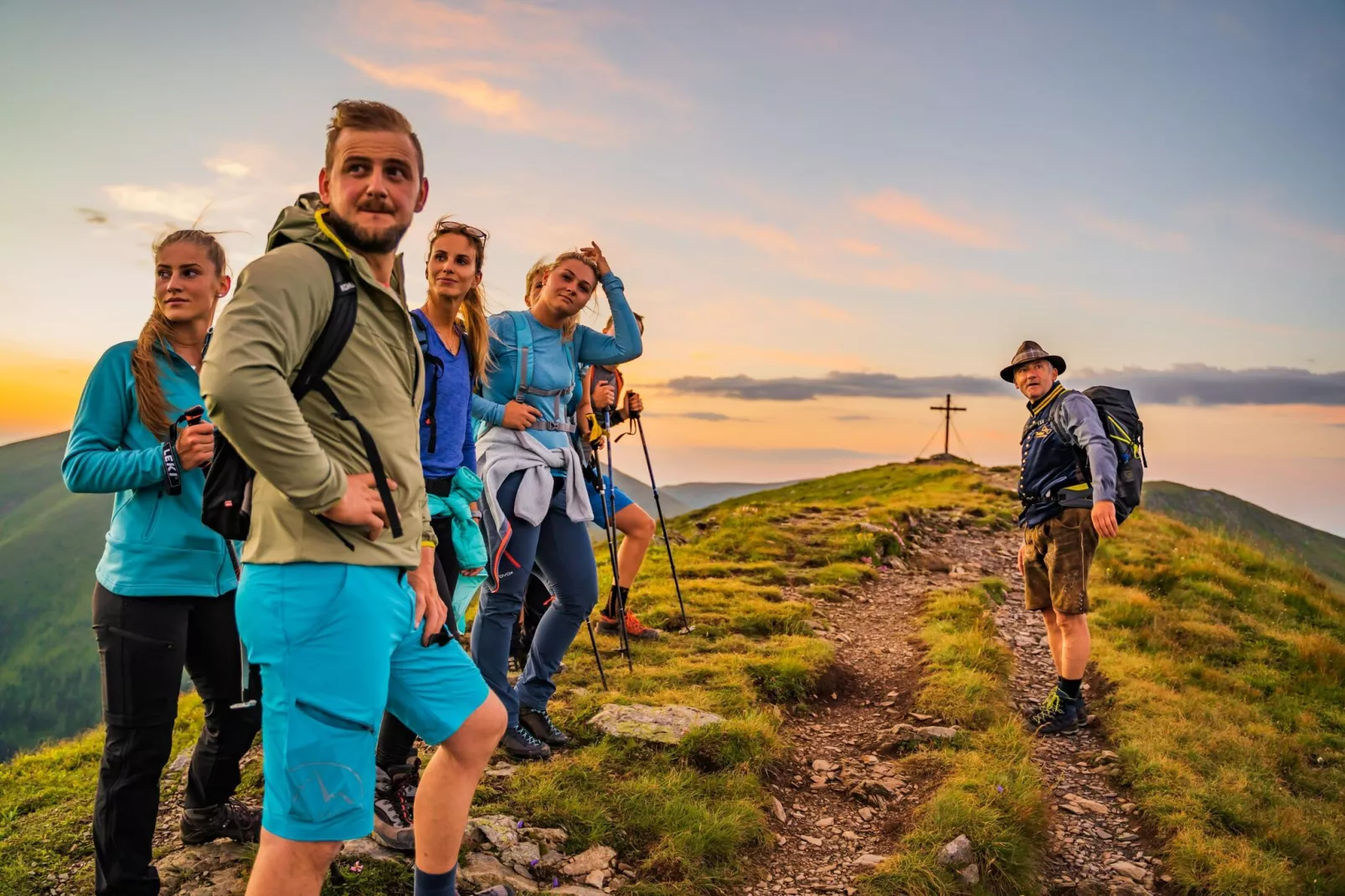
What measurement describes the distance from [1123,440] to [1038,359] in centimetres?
118

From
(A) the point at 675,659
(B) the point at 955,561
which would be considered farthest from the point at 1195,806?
(B) the point at 955,561

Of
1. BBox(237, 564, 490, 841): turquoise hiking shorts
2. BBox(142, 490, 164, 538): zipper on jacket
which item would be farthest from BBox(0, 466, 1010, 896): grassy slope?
BBox(142, 490, 164, 538): zipper on jacket

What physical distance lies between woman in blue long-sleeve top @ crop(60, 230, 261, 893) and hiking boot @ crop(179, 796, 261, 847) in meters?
0.60

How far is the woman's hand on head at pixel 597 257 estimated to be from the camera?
650 cm

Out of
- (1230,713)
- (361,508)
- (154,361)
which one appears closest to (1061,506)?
(1230,713)

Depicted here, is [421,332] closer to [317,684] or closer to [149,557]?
[149,557]

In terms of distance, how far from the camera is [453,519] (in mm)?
4965

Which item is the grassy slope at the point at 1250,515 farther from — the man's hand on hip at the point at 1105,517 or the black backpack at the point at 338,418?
the black backpack at the point at 338,418

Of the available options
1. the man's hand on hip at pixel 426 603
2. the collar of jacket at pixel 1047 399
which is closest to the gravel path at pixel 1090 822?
the collar of jacket at pixel 1047 399

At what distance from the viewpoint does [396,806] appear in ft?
16.1

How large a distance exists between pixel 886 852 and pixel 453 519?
3.86 metres

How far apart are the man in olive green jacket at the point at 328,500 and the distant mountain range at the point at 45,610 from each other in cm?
9404

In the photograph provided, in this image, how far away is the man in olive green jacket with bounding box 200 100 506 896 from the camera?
248 centimetres

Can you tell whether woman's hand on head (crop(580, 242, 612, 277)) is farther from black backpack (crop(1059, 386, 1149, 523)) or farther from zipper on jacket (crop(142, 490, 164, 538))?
black backpack (crop(1059, 386, 1149, 523))
